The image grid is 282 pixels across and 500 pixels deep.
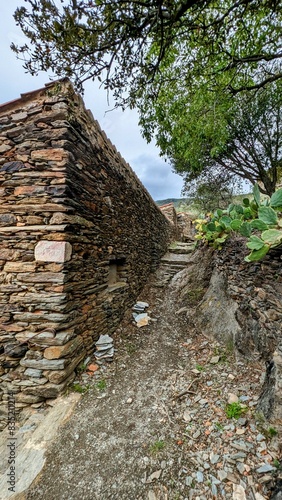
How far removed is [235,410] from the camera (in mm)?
1961

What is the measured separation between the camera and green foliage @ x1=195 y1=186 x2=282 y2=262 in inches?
92.0

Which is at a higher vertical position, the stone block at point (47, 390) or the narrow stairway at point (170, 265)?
the narrow stairway at point (170, 265)

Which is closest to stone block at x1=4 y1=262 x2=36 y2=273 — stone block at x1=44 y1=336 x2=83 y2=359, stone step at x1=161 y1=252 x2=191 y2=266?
stone block at x1=44 y1=336 x2=83 y2=359

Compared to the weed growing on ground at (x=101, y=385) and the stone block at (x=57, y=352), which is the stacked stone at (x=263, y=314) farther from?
the stone block at (x=57, y=352)

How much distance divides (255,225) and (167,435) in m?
2.34

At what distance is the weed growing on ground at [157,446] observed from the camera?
1794 millimetres

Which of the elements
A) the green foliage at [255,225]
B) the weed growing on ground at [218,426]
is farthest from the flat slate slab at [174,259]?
the weed growing on ground at [218,426]

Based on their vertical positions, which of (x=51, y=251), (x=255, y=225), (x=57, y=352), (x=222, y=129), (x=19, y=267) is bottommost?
(x=57, y=352)

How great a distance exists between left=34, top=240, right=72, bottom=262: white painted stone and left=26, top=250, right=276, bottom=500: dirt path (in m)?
1.62

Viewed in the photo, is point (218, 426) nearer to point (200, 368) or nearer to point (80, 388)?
point (200, 368)

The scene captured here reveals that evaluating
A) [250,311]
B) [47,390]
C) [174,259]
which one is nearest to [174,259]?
[174,259]

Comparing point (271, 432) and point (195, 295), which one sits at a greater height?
point (195, 295)

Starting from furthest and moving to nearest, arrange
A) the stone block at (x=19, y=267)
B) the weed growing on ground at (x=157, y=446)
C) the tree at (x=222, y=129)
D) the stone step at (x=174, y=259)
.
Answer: the stone step at (x=174, y=259) → the tree at (x=222, y=129) → the stone block at (x=19, y=267) → the weed growing on ground at (x=157, y=446)

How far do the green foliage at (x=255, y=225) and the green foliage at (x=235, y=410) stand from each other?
1465mm
